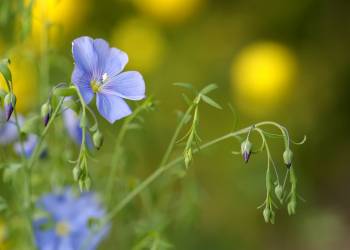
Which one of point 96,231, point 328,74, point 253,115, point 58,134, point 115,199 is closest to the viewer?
point 96,231

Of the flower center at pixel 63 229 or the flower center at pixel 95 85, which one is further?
the flower center at pixel 63 229

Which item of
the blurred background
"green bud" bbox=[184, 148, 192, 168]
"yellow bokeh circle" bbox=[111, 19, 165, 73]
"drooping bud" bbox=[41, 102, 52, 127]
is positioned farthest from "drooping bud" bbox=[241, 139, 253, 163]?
"yellow bokeh circle" bbox=[111, 19, 165, 73]

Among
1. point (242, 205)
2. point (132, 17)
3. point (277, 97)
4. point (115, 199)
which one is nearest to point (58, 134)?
point (115, 199)

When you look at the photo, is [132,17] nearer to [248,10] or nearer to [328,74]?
[248,10]

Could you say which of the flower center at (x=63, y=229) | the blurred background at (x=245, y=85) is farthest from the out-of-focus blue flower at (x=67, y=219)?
the blurred background at (x=245, y=85)

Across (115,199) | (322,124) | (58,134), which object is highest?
(58,134)

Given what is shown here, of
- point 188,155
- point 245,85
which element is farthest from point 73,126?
point 245,85

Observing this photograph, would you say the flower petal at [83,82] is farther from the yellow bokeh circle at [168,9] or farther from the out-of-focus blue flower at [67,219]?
the yellow bokeh circle at [168,9]
